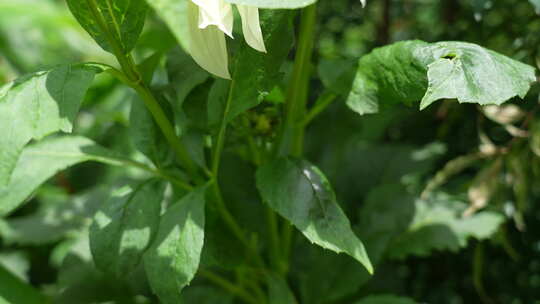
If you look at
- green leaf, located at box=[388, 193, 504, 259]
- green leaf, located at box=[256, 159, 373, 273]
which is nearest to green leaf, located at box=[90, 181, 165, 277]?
green leaf, located at box=[256, 159, 373, 273]

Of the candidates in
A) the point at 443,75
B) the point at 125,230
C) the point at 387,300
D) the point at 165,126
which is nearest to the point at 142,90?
the point at 165,126

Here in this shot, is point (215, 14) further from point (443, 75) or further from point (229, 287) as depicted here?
point (229, 287)

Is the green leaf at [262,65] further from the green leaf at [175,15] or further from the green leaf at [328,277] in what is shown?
the green leaf at [328,277]

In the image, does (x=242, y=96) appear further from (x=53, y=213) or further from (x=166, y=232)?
(x=53, y=213)

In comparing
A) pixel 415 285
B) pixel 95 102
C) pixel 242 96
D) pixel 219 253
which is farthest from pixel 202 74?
pixel 95 102

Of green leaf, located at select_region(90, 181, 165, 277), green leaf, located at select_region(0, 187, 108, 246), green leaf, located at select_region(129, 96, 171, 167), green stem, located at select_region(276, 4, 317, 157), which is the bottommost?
green leaf, located at select_region(0, 187, 108, 246)

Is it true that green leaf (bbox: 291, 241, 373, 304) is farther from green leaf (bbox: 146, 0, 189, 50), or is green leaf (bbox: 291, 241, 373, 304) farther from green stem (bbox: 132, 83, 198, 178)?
green leaf (bbox: 146, 0, 189, 50)
